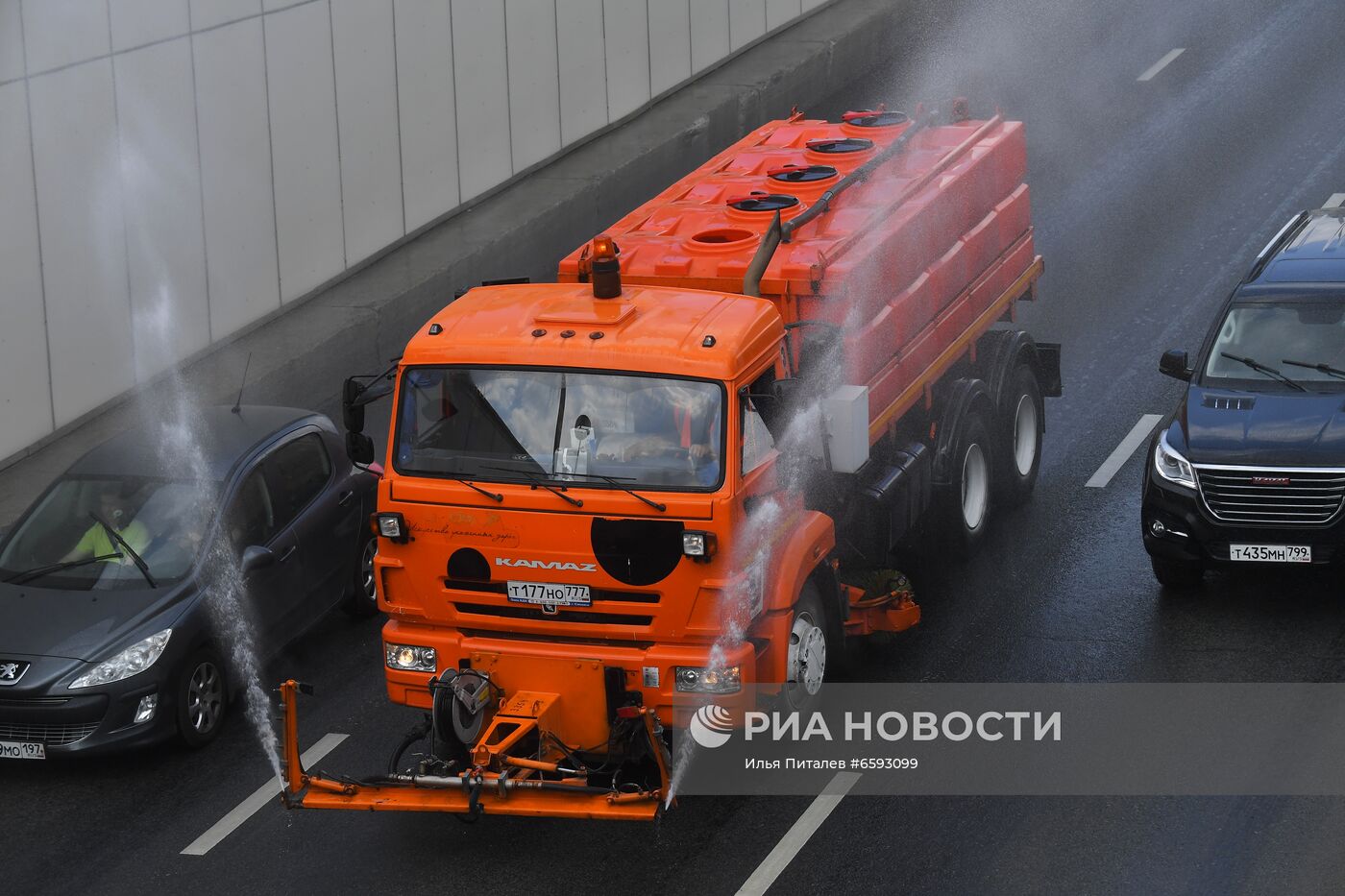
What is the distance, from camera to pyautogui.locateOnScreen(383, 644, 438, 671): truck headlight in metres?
10.1

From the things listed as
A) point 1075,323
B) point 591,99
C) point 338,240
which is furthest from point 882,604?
point 591,99

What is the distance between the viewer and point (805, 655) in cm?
1047

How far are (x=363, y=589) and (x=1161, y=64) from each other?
1787cm

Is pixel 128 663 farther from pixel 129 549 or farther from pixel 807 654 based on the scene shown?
pixel 807 654

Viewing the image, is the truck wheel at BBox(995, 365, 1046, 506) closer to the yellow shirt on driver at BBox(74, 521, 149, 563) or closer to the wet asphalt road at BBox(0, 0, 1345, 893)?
the wet asphalt road at BBox(0, 0, 1345, 893)

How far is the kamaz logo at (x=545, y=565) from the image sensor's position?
31.9 ft

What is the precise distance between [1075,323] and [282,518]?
9.05 meters

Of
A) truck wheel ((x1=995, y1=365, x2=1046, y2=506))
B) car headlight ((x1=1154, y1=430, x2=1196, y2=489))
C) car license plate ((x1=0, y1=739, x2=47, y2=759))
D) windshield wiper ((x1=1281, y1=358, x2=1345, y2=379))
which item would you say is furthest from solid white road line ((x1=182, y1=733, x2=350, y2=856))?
windshield wiper ((x1=1281, y1=358, x2=1345, y2=379))

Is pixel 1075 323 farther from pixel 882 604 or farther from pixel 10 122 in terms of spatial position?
pixel 10 122

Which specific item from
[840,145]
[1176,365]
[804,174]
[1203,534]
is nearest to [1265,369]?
[1176,365]

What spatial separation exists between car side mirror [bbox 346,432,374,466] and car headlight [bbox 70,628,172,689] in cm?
165

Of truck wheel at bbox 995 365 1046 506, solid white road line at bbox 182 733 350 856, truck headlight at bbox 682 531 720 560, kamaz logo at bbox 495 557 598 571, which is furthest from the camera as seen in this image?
truck wheel at bbox 995 365 1046 506

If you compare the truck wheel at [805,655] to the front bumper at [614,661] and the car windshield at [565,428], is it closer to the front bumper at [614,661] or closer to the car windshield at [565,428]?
the front bumper at [614,661]

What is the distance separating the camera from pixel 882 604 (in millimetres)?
11914
